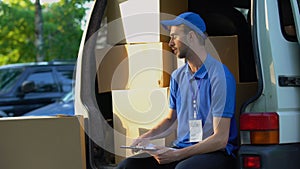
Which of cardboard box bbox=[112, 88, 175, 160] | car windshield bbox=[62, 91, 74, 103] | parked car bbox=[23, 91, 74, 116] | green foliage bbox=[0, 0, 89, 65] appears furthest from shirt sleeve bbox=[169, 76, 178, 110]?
green foliage bbox=[0, 0, 89, 65]

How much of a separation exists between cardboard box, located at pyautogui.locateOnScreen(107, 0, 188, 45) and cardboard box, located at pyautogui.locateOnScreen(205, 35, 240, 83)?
0.36 metres

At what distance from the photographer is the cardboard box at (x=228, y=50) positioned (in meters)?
4.81

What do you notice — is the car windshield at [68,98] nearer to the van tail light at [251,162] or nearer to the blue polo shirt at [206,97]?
the blue polo shirt at [206,97]

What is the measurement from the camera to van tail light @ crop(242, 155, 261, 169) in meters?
3.76

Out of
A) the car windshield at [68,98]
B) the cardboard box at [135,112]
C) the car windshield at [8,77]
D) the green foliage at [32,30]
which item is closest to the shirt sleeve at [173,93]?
the cardboard box at [135,112]

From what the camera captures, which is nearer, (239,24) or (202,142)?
(202,142)

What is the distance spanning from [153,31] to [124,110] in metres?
0.59

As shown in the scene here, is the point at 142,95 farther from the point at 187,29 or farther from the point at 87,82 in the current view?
the point at 187,29

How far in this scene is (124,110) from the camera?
15.9ft

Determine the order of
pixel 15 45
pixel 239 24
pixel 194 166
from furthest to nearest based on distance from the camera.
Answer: pixel 15 45 < pixel 239 24 < pixel 194 166

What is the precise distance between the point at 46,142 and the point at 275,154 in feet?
5.06

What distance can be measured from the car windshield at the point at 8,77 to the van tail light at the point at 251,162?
26.1 feet

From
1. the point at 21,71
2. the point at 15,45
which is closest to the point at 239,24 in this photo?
the point at 21,71

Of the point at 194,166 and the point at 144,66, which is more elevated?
the point at 144,66
